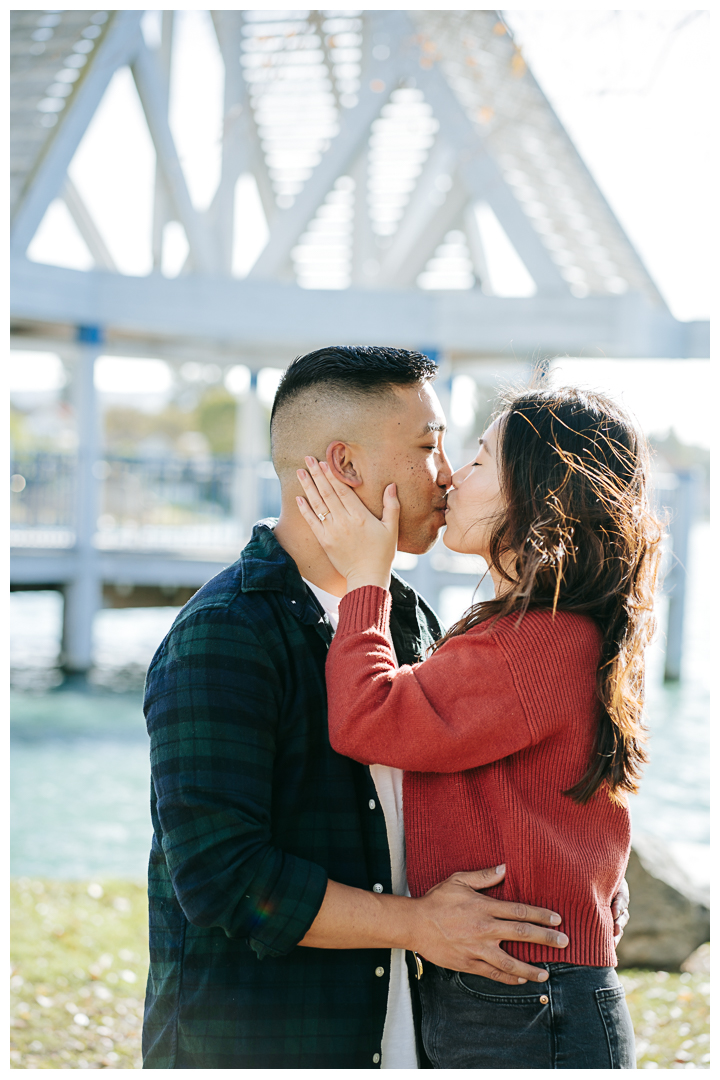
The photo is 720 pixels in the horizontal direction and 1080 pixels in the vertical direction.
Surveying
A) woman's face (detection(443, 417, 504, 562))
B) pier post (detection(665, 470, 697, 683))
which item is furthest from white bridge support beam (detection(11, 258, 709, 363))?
woman's face (detection(443, 417, 504, 562))

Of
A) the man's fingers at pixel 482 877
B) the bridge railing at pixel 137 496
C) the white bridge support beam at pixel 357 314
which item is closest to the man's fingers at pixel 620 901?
the man's fingers at pixel 482 877

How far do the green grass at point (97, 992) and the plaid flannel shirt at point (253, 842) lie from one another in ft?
9.93

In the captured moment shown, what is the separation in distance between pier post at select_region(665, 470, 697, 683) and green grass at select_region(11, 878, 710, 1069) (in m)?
11.4

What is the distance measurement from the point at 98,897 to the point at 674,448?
64.1m

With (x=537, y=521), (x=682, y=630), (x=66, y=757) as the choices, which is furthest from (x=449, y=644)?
(x=682, y=630)

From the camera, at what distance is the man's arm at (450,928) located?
6.74 ft

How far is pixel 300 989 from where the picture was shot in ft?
7.00

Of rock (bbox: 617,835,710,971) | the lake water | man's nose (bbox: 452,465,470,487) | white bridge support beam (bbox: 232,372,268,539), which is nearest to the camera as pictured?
man's nose (bbox: 452,465,470,487)

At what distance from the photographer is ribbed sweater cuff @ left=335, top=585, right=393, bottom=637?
7.22ft

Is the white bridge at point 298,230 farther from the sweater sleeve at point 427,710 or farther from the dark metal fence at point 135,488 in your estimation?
the sweater sleeve at point 427,710

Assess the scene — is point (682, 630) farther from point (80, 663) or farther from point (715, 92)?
point (715, 92)

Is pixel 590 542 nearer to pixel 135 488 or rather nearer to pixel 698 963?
→ pixel 698 963

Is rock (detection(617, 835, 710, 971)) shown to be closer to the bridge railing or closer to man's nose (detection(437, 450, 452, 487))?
man's nose (detection(437, 450, 452, 487))

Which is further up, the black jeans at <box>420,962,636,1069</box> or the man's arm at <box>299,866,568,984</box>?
the man's arm at <box>299,866,568,984</box>
